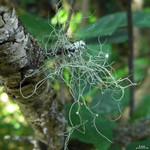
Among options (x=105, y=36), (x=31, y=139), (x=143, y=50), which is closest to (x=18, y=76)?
(x=31, y=139)

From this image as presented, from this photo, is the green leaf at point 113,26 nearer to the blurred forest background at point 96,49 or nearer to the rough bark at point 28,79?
the blurred forest background at point 96,49

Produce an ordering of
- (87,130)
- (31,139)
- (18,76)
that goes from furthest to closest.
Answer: (31,139) < (87,130) < (18,76)

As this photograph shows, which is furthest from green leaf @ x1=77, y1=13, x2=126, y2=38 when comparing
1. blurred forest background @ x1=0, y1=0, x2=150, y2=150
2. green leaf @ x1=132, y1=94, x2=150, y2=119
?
green leaf @ x1=132, y1=94, x2=150, y2=119

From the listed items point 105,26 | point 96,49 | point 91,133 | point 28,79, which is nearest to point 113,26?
point 105,26

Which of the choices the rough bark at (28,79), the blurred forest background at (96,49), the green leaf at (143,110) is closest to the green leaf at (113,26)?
the blurred forest background at (96,49)

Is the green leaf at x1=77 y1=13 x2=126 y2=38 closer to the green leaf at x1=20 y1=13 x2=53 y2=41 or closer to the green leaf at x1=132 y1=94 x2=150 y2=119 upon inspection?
the green leaf at x1=20 y1=13 x2=53 y2=41

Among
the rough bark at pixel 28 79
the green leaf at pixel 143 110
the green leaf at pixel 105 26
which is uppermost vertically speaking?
the green leaf at pixel 105 26

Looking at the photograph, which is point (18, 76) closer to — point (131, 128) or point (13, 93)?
point (13, 93)

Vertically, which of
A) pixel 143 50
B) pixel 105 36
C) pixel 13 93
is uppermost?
pixel 143 50
